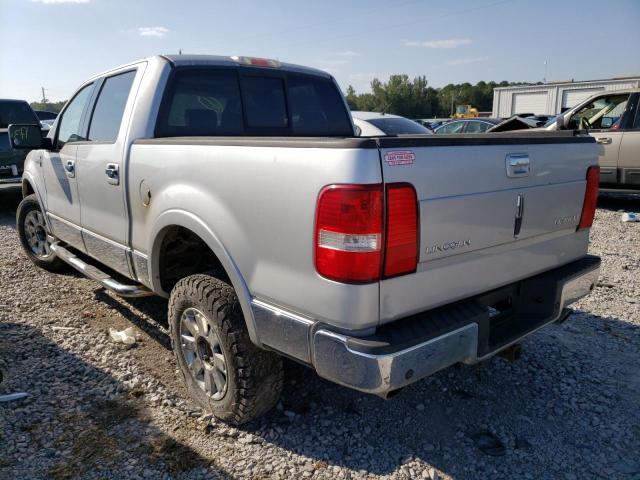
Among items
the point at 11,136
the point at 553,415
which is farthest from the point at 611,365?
the point at 11,136

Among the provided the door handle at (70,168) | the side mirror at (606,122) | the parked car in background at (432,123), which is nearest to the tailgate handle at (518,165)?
the door handle at (70,168)

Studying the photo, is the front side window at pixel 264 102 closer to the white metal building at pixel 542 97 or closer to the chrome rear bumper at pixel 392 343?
the chrome rear bumper at pixel 392 343

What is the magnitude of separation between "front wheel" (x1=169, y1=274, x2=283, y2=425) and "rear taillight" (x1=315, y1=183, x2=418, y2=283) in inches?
28.9

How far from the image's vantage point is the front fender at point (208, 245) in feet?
7.82

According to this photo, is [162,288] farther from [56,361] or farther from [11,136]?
[11,136]

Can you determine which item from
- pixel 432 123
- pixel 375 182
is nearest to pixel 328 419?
pixel 375 182

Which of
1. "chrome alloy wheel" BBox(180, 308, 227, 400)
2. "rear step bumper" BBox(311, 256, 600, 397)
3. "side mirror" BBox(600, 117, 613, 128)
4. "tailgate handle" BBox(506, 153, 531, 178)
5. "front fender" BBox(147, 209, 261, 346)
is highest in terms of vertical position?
"side mirror" BBox(600, 117, 613, 128)

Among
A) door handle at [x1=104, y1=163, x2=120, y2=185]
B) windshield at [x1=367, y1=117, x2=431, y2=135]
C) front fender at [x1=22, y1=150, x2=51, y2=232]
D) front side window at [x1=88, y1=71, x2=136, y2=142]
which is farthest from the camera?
windshield at [x1=367, y1=117, x2=431, y2=135]

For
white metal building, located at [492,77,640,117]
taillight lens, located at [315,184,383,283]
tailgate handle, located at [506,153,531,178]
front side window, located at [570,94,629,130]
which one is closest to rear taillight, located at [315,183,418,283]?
taillight lens, located at [315,184,383,283]

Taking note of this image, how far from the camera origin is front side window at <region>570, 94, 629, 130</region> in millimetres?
8930

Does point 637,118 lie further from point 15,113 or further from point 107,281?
point 15,113

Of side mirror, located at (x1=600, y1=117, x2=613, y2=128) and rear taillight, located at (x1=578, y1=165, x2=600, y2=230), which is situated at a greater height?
side mirror, located at (x1=600, y1=117, x2=613, y2=128)

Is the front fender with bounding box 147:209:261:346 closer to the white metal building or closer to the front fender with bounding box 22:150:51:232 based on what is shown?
the front fender with bounding box 22:150:51:232

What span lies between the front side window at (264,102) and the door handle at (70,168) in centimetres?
151
